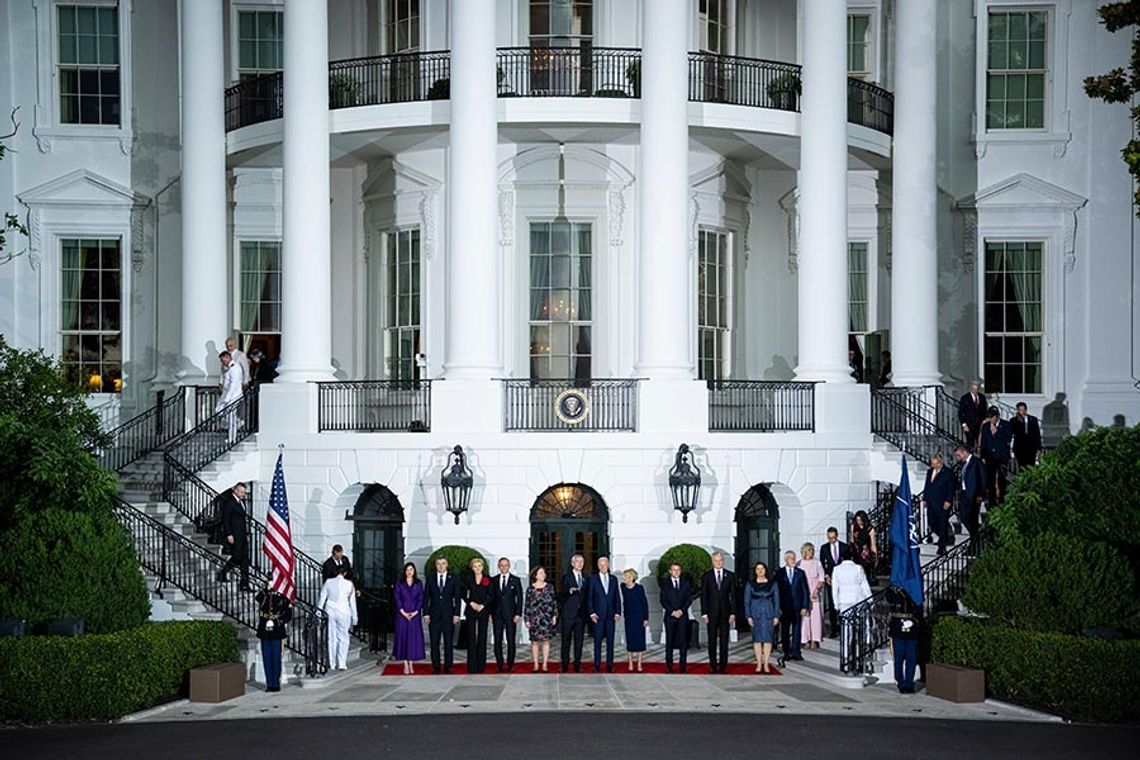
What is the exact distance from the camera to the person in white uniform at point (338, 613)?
1069 inches

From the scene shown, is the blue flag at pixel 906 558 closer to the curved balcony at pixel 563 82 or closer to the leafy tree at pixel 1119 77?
the leafy tree at pixel 1119 77

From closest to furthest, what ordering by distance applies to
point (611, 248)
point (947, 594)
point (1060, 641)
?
point (1060, 641) → point (947, 594) → point (611, 248)

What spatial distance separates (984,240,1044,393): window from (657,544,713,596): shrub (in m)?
9.63

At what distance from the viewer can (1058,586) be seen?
24000 mm

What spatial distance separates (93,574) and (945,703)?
1088cm

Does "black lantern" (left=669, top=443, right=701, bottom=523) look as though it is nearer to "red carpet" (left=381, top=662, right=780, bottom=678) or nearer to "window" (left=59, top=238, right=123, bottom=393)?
"red carpet" (left=381, top=662, right=780, bottom=678)

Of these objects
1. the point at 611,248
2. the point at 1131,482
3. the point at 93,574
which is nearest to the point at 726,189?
the point at 611,248

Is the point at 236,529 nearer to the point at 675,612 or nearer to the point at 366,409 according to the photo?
the point at 366,409

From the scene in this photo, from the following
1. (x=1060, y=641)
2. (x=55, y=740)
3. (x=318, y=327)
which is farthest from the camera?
(x=318, y=327)

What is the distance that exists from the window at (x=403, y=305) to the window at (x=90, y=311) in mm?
5559

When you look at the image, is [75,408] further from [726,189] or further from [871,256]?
[871,256]

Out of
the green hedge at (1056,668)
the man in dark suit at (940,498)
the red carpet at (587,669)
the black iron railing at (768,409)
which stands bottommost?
the red carpet at (587,669)

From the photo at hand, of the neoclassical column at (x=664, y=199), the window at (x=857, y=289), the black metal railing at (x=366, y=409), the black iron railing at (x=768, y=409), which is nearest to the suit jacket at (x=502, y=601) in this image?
the black metal railing at (x=366, y=409)

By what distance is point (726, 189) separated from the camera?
3672 cm
